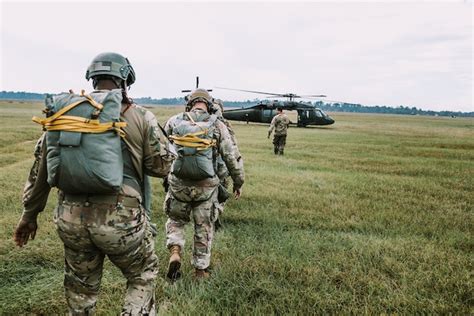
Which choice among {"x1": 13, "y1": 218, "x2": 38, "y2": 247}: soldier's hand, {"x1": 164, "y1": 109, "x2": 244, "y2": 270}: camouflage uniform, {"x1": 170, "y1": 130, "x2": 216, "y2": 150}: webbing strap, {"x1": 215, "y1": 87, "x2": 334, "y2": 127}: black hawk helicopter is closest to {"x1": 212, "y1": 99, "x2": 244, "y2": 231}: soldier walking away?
{"x1": 164, "y1": 109, "x2": 244, "y2": 270}: camouflage uniform

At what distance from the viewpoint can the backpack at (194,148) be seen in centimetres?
420

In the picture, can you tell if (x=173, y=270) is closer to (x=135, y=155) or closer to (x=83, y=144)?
(x=135, y=155)

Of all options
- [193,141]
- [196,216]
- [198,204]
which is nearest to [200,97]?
[193,141]

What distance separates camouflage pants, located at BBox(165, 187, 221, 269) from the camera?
4.39 metres

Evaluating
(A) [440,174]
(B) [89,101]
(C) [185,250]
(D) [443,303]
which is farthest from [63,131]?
(A) [440,174]

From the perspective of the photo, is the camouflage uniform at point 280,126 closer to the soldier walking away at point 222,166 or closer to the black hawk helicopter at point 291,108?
the soldier walking away at point 222,166

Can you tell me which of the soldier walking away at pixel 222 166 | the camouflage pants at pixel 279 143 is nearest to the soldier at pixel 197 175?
the soldier walking away at pixel 222 166

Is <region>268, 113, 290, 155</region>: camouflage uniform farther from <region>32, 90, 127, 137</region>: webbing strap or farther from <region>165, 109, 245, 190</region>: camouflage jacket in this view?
<region>32, 90, 127, 137</region>: webbing strap

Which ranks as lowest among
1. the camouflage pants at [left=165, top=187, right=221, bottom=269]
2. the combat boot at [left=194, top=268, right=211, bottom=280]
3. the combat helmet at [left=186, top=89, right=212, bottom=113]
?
the combat boot at [left=194, top=268, right=211, bottom=280]

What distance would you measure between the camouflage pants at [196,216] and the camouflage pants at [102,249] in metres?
1.49

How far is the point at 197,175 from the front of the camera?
429cm

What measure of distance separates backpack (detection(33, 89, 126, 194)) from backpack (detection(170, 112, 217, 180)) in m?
1.72

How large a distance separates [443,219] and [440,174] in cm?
601

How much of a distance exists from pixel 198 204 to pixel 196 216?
0.51 ft
